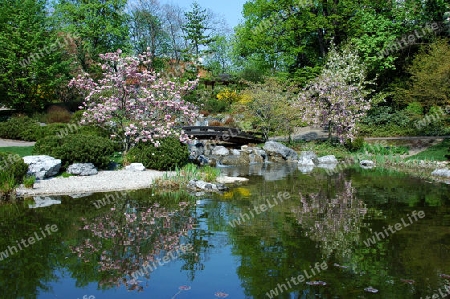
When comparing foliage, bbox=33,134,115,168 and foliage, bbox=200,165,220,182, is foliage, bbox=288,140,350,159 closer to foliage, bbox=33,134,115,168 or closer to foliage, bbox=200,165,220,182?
foliage, bbox=200,165,220,182

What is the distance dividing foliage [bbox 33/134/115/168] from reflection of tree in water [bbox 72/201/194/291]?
16.0ft

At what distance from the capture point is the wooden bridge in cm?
2686

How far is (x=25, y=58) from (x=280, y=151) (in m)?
19.0

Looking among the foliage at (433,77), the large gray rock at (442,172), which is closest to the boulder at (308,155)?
the large gray rock at (442,172)

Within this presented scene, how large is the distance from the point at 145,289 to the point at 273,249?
276 cm

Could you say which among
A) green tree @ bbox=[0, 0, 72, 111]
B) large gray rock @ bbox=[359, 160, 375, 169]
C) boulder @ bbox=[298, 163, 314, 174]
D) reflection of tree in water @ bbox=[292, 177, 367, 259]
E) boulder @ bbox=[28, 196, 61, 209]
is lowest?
boulder @ bbox=[298, 163, 314, 174]

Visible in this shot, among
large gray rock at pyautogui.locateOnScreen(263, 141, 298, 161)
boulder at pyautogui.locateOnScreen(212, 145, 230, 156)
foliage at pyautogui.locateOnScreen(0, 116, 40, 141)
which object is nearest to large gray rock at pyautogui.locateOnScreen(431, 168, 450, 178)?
large gray rock at pyautogui.locateOnScreen(263, 141, 298, 161)

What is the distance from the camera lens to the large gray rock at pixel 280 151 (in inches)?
963

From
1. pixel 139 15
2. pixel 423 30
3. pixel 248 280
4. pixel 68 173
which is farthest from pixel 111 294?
pixel 139 15

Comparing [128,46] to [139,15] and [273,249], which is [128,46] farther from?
[273,249]

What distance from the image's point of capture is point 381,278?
673 cm

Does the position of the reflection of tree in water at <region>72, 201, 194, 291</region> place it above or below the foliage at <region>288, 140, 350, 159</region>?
below

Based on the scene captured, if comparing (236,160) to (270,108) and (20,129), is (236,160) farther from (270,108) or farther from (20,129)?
(20,129)

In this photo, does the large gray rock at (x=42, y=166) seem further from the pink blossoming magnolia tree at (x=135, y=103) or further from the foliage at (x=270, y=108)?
the foliage at (x=270, y=108)
